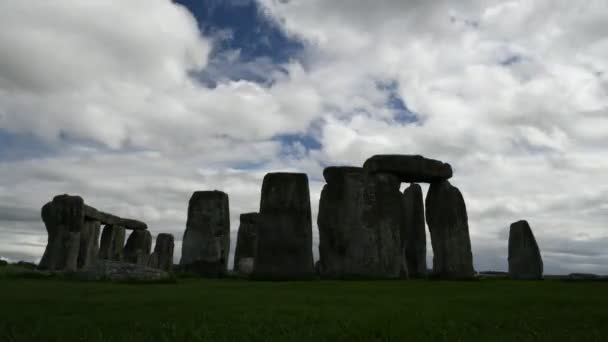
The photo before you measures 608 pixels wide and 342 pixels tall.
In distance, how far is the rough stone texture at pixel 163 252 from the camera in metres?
26.9

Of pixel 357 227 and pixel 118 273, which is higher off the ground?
pixel 357 227

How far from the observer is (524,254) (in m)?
20.1

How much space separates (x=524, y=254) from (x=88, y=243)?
1698 centimetres

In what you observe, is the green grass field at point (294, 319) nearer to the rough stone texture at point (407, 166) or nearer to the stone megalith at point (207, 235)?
the rough stone texture at point (407, 166)

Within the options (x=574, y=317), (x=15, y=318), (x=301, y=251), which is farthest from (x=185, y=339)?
(x=301, y=251)

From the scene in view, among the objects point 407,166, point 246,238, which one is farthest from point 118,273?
point 246,238

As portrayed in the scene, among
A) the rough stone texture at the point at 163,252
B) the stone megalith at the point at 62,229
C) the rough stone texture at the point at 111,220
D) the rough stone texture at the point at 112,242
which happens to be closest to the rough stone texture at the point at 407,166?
the stone megalith at the point at 62,229

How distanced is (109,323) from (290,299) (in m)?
Result: 2.68

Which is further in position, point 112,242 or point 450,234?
point 112,242

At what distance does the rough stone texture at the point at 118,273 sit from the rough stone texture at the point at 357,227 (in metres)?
5.50

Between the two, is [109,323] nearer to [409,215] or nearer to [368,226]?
[368,226]

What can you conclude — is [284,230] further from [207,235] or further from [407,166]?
[407,166]

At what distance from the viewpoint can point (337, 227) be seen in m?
15.7

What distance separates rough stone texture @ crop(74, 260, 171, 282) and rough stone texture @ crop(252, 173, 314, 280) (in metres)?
3.22
